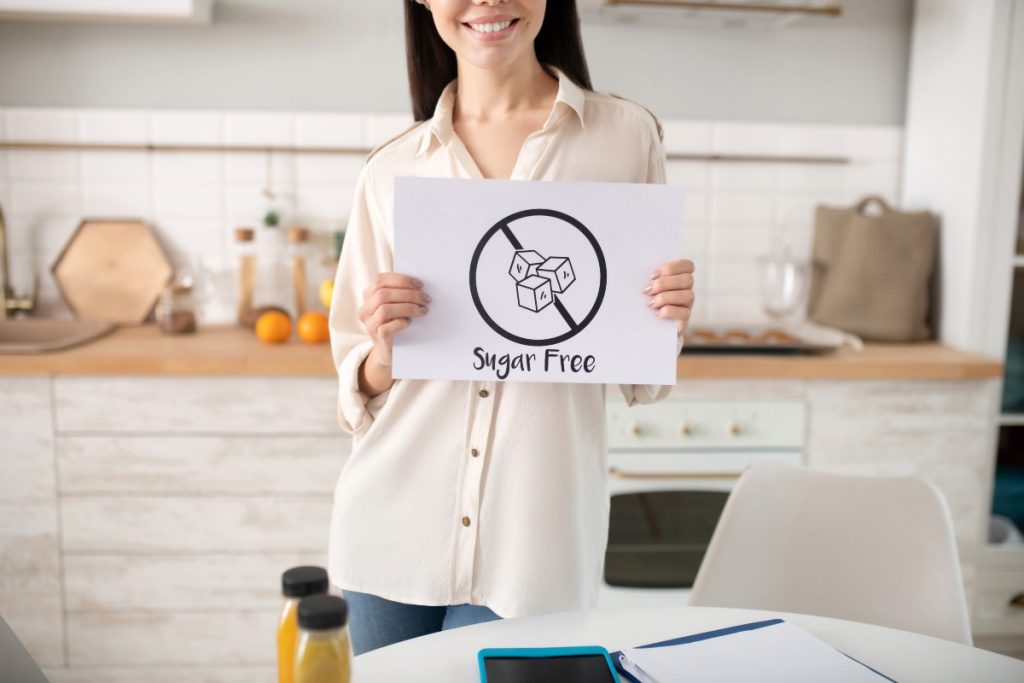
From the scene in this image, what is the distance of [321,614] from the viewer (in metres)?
0.56

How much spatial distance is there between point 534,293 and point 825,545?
670 millimetres

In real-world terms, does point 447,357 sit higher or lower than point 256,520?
higher

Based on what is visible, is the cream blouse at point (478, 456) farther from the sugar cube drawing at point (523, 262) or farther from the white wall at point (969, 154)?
the white wall at point (969, 154)

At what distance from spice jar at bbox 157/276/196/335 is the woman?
1275 mm

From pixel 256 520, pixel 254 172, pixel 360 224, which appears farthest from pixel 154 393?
pixel 360 224

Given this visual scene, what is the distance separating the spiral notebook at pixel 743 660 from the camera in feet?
2.77

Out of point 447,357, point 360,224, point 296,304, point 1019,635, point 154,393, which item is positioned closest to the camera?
point 447,357

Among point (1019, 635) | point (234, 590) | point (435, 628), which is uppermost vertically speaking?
point (435, 628)

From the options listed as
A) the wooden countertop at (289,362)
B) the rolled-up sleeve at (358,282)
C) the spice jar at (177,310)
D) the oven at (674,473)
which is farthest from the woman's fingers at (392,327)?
the spice jar at (177,310)

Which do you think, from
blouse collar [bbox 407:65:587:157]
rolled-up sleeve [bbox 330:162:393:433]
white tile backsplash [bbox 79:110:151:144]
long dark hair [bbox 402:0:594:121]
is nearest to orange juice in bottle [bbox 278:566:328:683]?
rolled-up sleeve [bbox 330:162:393:433]

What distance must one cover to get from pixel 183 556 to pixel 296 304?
77 centimetres

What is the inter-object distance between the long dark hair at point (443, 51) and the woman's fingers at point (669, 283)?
13.0 inches

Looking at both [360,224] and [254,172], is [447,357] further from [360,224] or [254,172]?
[254,172]

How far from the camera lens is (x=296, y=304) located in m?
2.53
